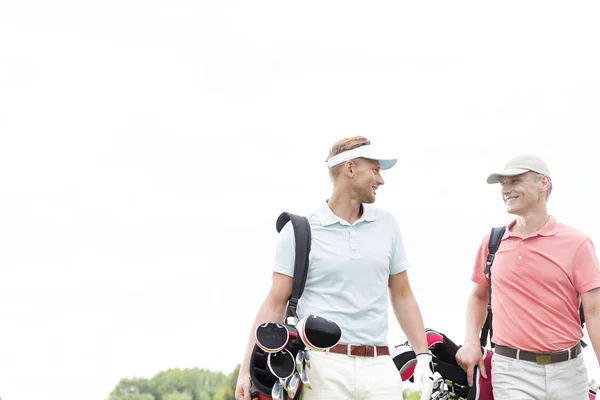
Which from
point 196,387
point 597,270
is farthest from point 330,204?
point 196,387

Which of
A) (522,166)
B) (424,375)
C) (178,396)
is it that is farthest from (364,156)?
(178,396)

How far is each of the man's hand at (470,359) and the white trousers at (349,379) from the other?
3.45 ft

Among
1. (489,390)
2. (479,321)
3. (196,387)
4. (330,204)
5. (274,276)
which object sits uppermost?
(330,204)

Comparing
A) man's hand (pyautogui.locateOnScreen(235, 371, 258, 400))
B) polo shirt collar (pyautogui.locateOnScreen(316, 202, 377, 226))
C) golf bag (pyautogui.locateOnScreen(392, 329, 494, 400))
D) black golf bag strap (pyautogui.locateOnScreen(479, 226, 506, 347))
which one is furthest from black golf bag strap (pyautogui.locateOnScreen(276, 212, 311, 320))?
black golf bag strap (pyautogui.locateOnScreen(479, 226, 506, 347))

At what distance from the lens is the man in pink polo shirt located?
5.05m

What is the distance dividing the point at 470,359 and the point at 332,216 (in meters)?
1.49

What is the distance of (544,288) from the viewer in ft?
16.7

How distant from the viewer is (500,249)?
17.8 feet

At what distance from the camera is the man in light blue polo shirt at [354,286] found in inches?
171

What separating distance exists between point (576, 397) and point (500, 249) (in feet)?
→ 3.57

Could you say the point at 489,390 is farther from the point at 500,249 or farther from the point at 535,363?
the point at 500,249

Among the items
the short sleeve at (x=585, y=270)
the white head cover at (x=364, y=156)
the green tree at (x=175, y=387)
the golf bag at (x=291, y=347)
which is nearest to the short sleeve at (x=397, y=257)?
the white head cover at (x=364, y=156)

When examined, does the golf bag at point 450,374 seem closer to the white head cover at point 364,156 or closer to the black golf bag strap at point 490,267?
the black golf bag strap at point 490,267

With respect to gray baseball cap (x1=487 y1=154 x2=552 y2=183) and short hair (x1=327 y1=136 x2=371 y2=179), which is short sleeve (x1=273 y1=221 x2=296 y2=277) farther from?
gray baseball cap (x1=487 y1=154 x2=552 y2=183)
